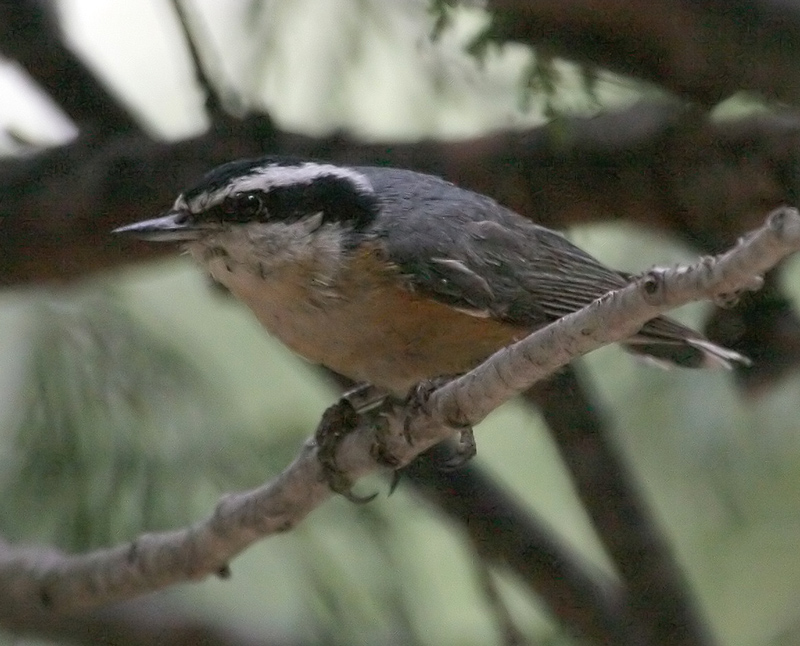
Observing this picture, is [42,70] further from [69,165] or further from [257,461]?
[257,461]

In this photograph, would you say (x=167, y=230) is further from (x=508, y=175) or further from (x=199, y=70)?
(x=508, y=175)

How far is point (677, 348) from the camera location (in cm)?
124

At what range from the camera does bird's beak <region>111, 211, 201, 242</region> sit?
3.55 feet

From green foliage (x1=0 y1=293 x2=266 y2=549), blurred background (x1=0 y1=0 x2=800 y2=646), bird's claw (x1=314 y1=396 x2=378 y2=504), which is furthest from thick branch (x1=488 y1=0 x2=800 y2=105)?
green foliage (x1=0 y1=293 x2=266 y2=549)

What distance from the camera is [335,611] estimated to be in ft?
4.99

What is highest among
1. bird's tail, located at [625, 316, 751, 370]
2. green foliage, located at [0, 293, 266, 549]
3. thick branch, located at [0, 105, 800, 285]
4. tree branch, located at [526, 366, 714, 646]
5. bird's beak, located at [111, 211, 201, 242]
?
bird's beak, located at [111, 211, 201, 242]

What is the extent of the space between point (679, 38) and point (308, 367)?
31.0 inches

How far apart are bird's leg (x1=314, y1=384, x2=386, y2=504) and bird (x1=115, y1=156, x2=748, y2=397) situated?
0.19 feet

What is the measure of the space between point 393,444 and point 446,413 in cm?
11

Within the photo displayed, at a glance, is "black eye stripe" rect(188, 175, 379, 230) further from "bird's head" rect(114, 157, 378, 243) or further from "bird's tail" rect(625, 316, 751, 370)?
"bird's tail" rect(625, 316, 751, 370)

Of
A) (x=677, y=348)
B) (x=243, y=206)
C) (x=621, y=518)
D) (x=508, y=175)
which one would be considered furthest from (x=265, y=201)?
(x=621, y=518)

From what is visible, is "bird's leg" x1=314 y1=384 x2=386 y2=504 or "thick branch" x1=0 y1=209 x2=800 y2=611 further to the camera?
"bird's leg" x1=314 y1=384 x2=386 y2=504

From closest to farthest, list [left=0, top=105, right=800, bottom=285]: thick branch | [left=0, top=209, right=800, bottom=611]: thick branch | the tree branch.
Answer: [left=0, top=209, right=800, bottom=611]: thick branch
[left=0, top=105, right=800, bottom=285]: thick branch
the tree branch

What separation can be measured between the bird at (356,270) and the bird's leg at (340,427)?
0.06 m
